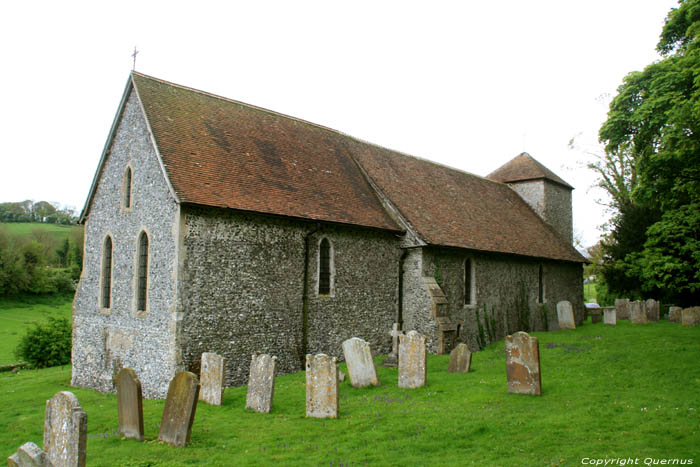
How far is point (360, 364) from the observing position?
1272 cm

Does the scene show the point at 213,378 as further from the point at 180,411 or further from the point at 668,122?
the point at 668,122

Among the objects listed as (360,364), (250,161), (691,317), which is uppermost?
(250,161)

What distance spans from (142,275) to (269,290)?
3.48 m

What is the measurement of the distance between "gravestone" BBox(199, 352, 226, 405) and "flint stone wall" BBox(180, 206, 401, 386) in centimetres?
147

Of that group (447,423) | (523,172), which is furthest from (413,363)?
(523,172)

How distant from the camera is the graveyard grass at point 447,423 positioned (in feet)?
25.1

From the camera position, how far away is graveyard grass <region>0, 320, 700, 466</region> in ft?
25.1

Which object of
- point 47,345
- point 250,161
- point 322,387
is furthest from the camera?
point 47,345

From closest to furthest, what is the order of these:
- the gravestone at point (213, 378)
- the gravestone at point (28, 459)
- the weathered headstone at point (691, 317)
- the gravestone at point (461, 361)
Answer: the gravestone at point (28, 459) < the gravestone at point (213, 378) < the gravestone at point (461, 361) < the weathered headstone at point (691, 317)

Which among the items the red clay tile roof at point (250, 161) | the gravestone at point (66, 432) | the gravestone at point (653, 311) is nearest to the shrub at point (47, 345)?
the red clay tile roof at point (250, 161)

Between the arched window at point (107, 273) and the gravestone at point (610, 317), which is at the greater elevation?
the arched window at point (107, 273)

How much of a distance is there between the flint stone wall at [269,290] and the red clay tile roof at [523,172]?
16267mm

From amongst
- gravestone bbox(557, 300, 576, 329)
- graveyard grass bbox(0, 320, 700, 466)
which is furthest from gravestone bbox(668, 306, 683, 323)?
graveyard grass bbox(0, 320, 700, 466)

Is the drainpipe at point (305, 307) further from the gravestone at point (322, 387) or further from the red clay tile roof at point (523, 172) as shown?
the red clay tile roof at point (523, 172)
